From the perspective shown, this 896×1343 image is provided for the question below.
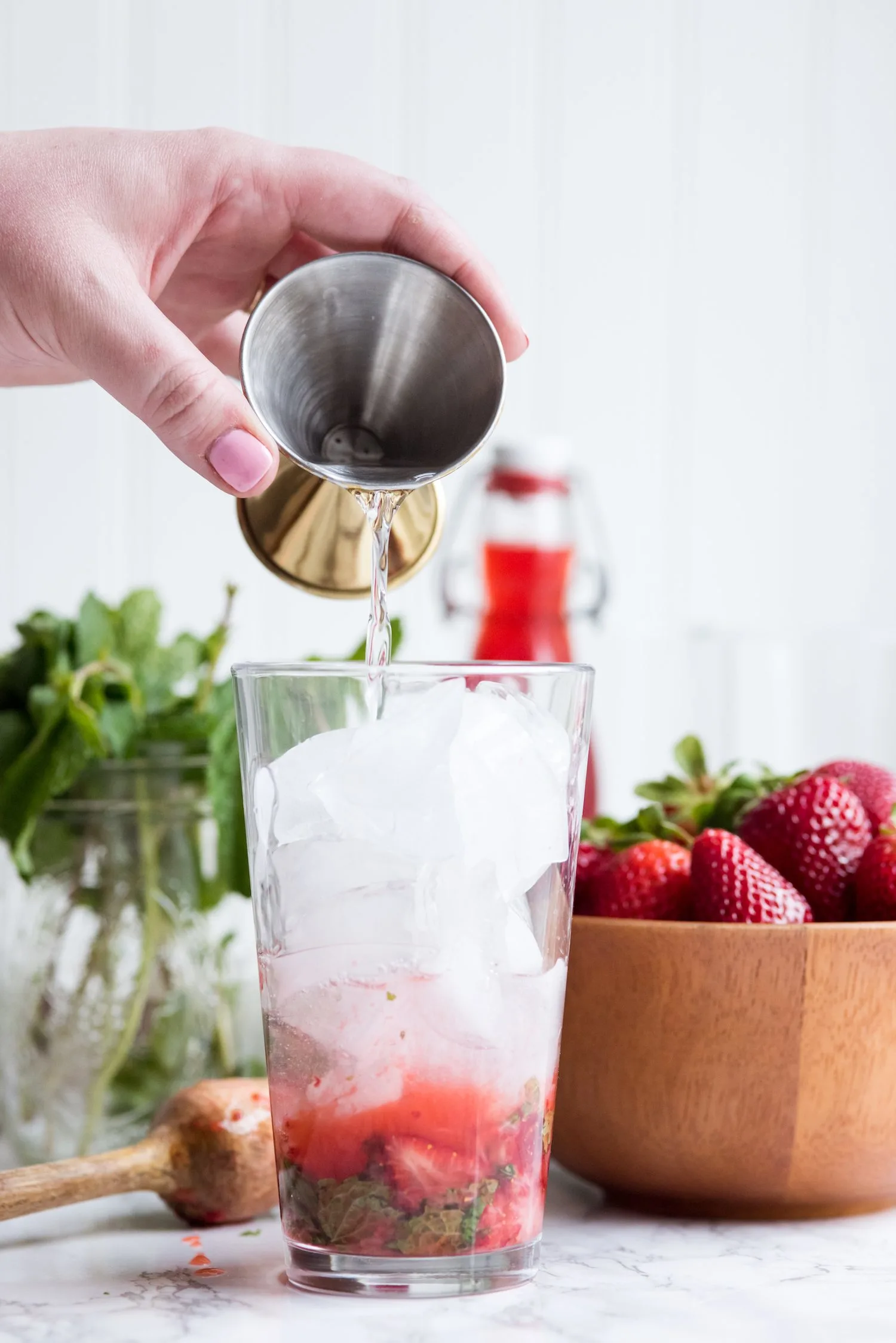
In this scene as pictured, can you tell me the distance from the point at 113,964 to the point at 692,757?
41cm

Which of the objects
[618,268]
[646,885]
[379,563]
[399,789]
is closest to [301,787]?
[399,789]

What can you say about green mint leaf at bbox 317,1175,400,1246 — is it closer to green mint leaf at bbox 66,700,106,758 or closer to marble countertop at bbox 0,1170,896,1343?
marble countertop at bbox 0,1170,896,1343

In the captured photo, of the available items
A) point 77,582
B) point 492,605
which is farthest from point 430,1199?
point 77,582

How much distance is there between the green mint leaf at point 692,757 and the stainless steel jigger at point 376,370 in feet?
0.98

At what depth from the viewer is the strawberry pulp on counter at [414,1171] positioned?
579 millimetres

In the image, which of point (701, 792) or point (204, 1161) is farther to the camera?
point (701, 792)

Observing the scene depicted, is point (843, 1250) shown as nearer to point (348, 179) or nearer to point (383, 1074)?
point (383, 1074)

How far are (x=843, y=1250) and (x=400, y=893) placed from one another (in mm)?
326

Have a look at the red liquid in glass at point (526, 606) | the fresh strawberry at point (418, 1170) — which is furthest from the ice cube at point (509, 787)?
the red liquid in glass at point (526, 606)

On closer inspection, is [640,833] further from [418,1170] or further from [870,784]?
[418,1170]

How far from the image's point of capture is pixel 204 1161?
73 centimetres

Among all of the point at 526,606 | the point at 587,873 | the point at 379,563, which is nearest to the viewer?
the point at 379,563

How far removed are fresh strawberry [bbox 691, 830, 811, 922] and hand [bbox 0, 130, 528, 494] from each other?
0.30m

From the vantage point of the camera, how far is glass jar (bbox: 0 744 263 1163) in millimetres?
893
